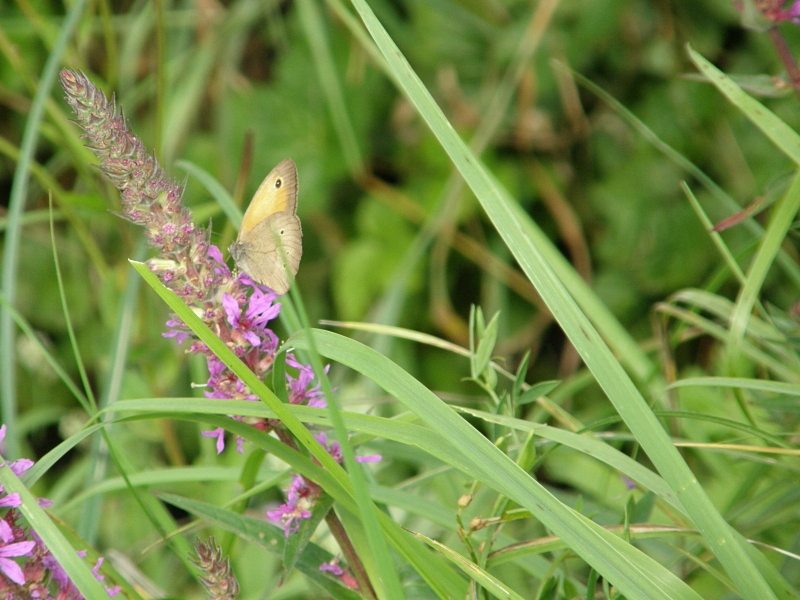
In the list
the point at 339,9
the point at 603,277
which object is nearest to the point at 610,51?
the point at 603,277

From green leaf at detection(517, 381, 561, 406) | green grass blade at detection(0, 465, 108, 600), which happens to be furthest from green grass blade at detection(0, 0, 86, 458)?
green leaf at detection(517, 381, 561, 406)

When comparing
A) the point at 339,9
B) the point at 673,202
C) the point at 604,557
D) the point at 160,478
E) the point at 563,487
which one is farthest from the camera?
the point at 563,487

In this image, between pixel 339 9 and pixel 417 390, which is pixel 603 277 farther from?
pixel 417 390

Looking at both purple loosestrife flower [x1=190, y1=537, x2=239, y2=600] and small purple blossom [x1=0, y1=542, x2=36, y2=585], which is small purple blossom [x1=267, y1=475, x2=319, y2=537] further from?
small purple blossom [x1=0, y1=542, x2=36, y2=585]

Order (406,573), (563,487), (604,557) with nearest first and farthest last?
1. (604,557)
2. (406,573)
3. (563,487)

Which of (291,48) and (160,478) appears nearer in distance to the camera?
(160,478)

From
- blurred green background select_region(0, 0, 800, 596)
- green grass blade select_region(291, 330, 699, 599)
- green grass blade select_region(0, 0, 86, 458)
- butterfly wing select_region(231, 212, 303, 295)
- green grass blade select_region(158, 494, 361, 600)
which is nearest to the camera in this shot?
green grass blade select_region(291, 330, 699, 599)

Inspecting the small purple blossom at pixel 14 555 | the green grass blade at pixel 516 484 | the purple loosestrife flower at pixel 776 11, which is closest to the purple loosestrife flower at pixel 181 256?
the green grass blade at pixel 516 484
